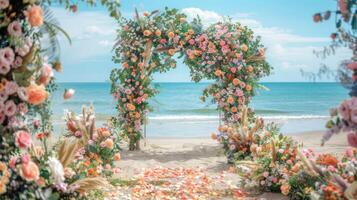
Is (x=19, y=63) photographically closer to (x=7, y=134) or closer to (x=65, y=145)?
(x=7, y=134)

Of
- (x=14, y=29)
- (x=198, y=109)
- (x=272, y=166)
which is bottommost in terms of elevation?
(x=198, y=109)

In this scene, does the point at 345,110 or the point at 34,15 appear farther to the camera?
the point at 34,15

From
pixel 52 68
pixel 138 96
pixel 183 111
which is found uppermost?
pixel 52 68

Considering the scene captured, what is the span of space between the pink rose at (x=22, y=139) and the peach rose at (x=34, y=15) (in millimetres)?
795

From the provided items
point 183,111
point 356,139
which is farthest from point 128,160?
point 183,111

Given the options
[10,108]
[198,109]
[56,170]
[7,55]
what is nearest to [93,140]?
[56,170]

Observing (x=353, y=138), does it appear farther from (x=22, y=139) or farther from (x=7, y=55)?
(x=7, y=55)

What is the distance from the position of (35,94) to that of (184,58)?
7591 mm

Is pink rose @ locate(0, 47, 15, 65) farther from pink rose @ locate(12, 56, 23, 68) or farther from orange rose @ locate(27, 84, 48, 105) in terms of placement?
orange rose @ locate(27, 84, 48, 105)

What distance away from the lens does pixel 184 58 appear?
36.6 feet

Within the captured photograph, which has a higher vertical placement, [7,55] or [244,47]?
[244,47]

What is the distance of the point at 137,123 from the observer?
436 inches

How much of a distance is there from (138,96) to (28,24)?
7310 mm

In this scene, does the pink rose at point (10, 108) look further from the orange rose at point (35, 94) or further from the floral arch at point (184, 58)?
the floral arch at point (184, 58)
